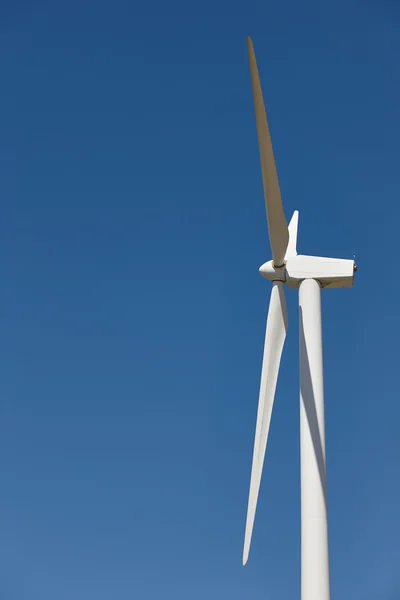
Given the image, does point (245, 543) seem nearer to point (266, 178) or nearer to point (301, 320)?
point (301, 320)

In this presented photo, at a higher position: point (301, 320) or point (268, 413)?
point (301, 320)

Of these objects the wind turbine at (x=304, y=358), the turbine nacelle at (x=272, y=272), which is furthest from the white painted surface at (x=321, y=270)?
the turbine nacelle at (x=272, y=272)

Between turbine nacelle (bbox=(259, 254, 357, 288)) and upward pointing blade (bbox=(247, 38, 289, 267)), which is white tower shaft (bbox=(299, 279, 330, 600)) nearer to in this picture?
turbine nacelle (bbox=(259, 254, 357, 288))

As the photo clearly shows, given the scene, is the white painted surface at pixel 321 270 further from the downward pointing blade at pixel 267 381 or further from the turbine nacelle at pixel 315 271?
the downward pointing blade at pixel 267 381

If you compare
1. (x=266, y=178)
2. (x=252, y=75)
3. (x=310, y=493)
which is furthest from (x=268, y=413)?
(x=252, y=75)

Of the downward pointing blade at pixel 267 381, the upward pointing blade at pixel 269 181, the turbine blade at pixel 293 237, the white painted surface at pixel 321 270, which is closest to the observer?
the upward pointing blade at pixel 269 181

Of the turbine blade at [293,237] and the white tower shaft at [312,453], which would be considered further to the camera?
the turbine blade at [293,237]

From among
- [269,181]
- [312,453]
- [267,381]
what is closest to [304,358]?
[267,381]

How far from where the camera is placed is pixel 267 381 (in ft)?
65.4

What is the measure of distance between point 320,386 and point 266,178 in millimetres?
4301

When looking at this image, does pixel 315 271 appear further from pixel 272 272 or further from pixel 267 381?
pixel 267 381

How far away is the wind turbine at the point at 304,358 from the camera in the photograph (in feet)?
59.1

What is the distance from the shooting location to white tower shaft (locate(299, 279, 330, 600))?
1784 centimetres

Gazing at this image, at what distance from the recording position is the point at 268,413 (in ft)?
64.7
